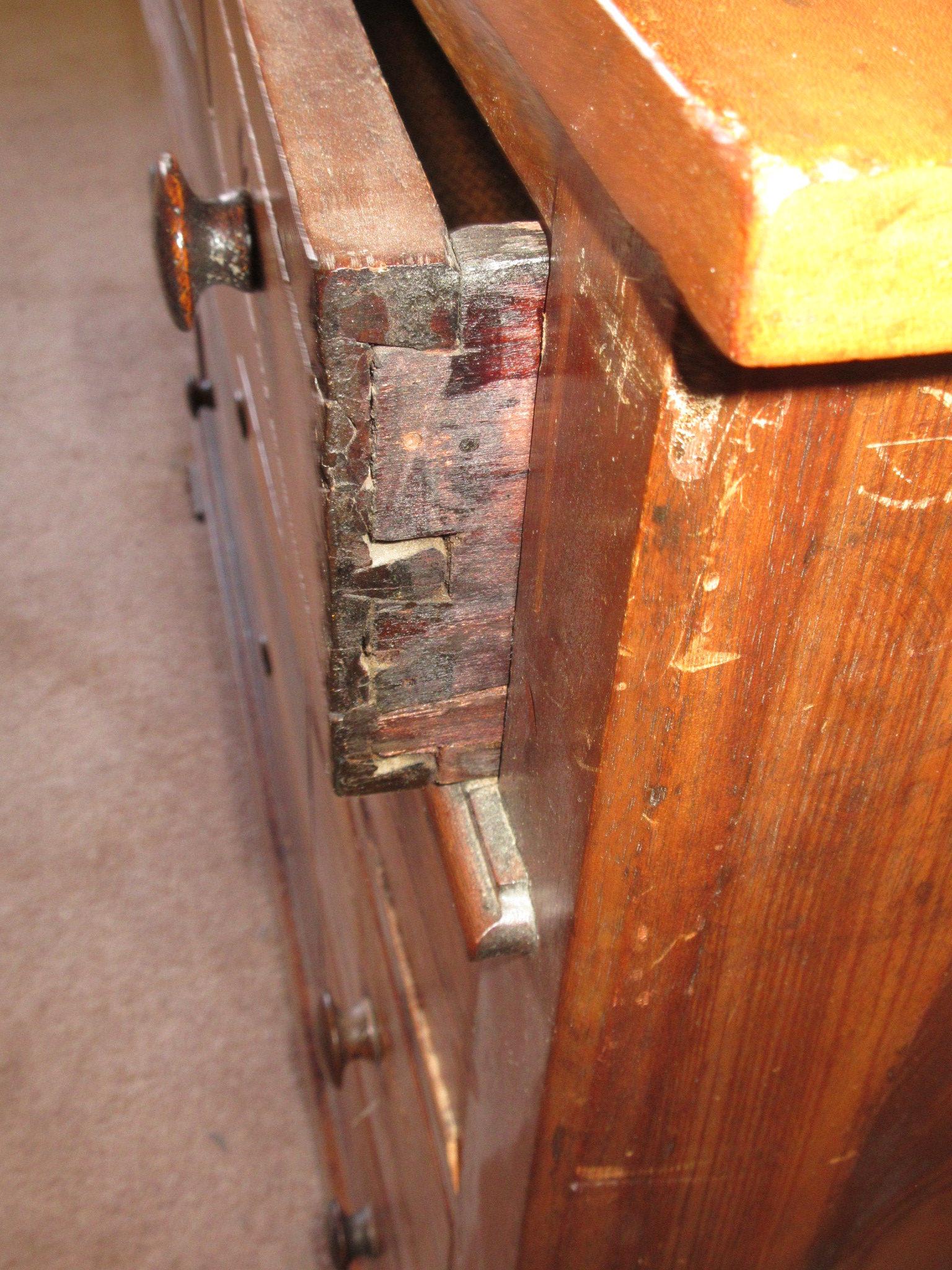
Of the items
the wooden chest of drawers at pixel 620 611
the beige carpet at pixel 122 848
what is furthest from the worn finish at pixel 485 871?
the beige carpet at pixel 122 848

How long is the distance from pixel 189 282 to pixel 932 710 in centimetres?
37

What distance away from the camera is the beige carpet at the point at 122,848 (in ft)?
5.26

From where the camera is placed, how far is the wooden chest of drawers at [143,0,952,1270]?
282mm

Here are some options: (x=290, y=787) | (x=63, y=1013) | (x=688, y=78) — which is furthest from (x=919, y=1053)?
(x=63, y=1013)

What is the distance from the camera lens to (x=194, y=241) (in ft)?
1.77

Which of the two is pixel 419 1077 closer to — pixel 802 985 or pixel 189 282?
pixel 802 985

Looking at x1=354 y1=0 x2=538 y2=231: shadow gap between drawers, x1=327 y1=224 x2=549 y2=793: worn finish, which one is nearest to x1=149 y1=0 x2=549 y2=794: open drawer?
x1=327 y1=224 x2=549 y2=793: worn finish

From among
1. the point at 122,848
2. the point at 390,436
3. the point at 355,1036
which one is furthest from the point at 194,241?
the point at 122,848

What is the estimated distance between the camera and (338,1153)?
1446mm

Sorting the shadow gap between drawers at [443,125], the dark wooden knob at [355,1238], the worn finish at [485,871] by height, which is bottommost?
the dark wooden knob at [355,1238]

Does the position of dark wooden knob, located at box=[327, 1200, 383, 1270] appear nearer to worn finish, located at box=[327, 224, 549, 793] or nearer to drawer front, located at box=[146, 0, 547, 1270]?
drawer front, located at box=[146, 0, 547, 1270]

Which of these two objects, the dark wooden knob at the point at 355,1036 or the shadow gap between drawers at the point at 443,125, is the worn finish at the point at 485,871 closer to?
the shadow gap between drawers at the point at 443,125

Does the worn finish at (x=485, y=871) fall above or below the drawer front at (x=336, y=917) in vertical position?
above

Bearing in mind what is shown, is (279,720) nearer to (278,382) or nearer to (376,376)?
(278,382)
